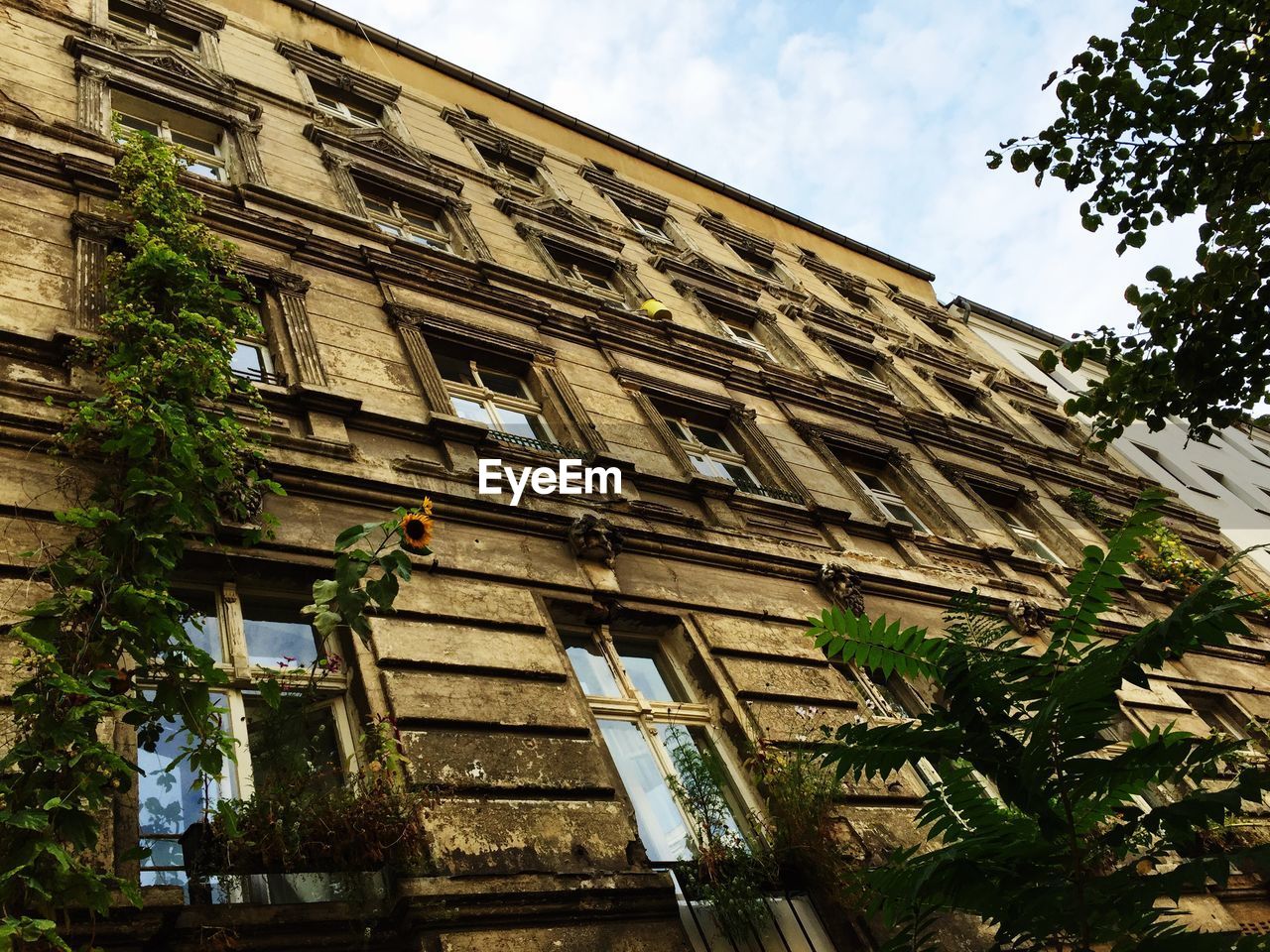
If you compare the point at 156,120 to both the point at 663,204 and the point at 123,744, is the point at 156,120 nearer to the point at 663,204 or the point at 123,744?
the point at 123,744

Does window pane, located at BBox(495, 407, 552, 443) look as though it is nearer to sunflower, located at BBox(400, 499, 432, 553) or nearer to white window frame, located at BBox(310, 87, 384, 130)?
sunflower, located at BBox(400, 499, 432, 553)

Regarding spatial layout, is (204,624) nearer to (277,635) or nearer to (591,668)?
(277,635)

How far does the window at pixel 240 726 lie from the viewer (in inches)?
181

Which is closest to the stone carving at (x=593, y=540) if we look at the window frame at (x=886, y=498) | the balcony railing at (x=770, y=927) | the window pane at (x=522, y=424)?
the window pane at (x=522, y=424)

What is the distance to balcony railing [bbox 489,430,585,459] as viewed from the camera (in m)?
9.38

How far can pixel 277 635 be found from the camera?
6051mm

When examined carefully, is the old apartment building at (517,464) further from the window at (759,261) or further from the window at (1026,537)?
the window at (759,261)

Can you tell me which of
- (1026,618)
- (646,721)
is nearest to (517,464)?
(646,721)

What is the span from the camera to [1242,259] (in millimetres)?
7996

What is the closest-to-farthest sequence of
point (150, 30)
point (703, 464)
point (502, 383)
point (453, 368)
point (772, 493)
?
1. point (453, 368)
2. point (502, 383)
3. point (772, 493)
4. point (703, 464)
5. point (150, 30)

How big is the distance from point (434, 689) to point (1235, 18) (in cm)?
867

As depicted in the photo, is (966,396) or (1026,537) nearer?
(1026,537)

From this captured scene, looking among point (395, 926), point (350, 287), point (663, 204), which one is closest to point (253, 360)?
point (350, 287)

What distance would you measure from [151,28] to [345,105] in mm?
3456
